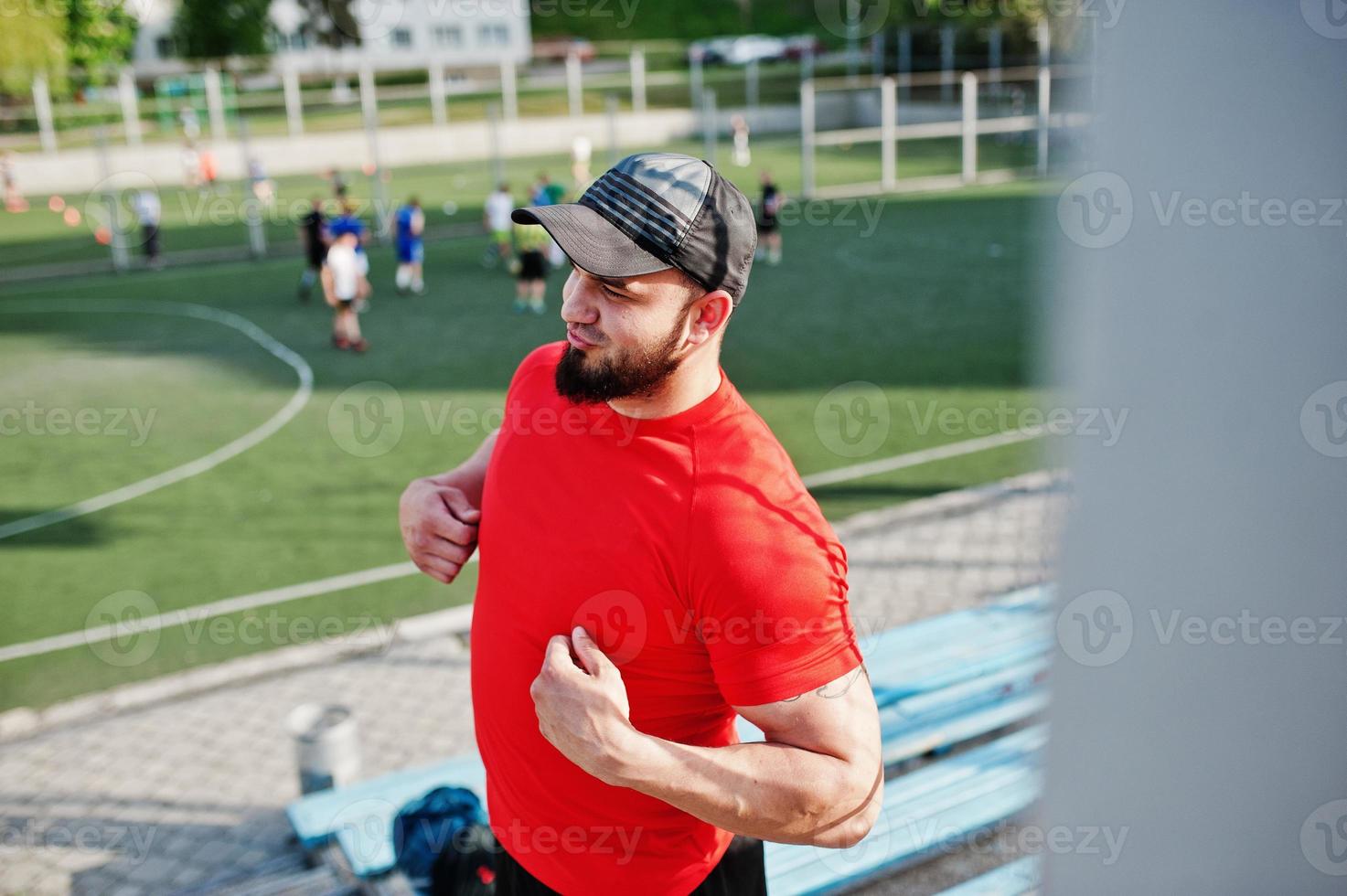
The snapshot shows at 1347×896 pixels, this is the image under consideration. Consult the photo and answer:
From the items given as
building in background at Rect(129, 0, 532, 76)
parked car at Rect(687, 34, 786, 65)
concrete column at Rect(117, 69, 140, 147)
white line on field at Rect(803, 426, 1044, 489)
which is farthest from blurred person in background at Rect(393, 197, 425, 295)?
parked car at Rect(687, 34, 786, 65)

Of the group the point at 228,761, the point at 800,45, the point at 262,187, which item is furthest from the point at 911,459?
the point at 800,45

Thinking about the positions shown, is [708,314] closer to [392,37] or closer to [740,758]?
[740,758]

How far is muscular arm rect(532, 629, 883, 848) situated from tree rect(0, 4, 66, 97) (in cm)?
3722

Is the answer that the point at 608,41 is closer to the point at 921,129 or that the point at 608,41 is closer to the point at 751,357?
the point at 921,129

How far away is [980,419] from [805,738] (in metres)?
10.6

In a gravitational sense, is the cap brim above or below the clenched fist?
above

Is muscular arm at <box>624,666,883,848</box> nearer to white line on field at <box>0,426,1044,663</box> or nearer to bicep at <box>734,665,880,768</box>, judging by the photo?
bicep at <box>734,665,880,768</box>

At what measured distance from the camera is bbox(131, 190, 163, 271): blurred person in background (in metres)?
22.1

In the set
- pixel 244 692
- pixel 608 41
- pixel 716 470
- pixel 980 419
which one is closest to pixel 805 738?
pixel 716 470

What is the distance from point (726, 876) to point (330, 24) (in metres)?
62.5

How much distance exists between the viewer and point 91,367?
51.3 feet

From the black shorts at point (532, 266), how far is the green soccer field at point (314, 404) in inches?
30.1

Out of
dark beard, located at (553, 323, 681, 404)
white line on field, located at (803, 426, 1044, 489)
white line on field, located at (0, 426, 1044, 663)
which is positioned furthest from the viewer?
white line on field, located at (803, 426, 1044, 489)

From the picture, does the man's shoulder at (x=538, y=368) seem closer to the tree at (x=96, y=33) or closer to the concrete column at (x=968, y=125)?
the concrete column at (x=968, y=125)
